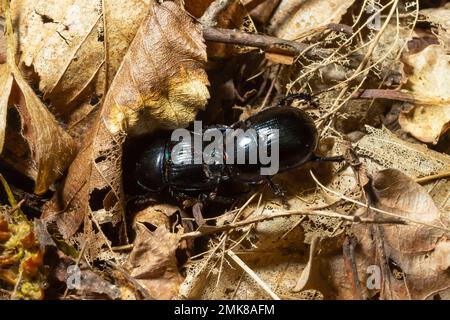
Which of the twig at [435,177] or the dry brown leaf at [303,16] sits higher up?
the dry brown leaf at [303,16]

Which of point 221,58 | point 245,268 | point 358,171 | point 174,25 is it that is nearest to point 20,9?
point 174,25

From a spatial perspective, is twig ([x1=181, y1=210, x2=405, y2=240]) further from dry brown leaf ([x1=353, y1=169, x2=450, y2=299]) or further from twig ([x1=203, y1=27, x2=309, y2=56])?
twig ([x1=203, y1=27, x2=309, y2=56])

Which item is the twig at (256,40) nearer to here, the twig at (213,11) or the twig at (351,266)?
the twig at (213,11)

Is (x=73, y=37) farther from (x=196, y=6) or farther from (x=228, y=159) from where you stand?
(x=228, y=159)

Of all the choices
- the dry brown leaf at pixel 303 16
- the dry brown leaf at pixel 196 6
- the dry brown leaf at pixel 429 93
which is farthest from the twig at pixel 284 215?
the dry brown leaf at pixel 196 6

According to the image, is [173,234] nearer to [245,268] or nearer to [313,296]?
[245,268]

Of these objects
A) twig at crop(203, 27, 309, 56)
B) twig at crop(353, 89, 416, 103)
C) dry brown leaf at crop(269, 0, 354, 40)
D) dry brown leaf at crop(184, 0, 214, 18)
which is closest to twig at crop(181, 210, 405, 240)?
twig at crop(353, 89, 416, 103)
